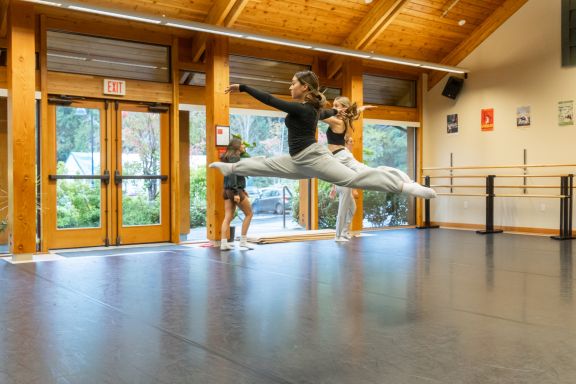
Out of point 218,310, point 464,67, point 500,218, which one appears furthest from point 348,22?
point 218,310

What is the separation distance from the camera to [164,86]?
8117mm

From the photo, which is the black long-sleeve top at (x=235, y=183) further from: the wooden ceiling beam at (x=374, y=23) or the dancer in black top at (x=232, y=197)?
the wooden ceiling beam at (x=374, y=23)

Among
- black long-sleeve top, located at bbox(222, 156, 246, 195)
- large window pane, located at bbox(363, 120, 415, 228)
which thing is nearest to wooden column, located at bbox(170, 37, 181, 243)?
black long-sleeve top, located at bbox(222, 156, 246, 195)

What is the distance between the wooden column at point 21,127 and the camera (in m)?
6.38

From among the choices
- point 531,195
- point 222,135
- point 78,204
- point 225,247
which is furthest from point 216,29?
point 531,195

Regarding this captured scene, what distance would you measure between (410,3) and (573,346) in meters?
7.40

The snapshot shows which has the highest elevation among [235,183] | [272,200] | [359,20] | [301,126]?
[359,20]

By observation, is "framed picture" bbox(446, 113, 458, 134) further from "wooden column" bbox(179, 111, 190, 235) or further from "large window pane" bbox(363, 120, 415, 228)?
"wooden column" bbox(179, 111, 190, 235)

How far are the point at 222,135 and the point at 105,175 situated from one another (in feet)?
5.82

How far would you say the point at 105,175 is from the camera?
25.2ft

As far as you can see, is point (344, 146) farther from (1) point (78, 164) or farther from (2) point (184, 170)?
(1) point (78, 164)

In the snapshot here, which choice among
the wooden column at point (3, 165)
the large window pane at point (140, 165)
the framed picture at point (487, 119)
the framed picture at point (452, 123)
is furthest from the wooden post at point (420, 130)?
the wooden column at point (3, 165)

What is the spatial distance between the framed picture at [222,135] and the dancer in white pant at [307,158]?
362cm

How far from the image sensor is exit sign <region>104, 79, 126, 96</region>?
7586mm
